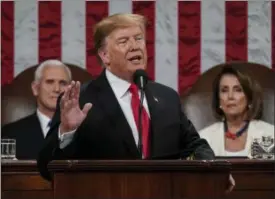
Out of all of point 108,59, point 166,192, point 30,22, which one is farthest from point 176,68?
point 166,192

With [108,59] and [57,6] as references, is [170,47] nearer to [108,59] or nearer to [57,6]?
[57,6]

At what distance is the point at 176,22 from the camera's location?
20.3 feet

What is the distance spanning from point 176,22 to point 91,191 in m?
3.43

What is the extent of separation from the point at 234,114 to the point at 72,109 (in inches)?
106

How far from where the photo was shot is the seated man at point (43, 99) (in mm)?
5742

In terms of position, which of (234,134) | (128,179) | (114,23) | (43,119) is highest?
(114,23)

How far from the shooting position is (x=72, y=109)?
3.26 m

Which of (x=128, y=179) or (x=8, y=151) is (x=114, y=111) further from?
(x=8, y=151)

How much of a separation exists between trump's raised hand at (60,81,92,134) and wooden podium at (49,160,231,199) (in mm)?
376

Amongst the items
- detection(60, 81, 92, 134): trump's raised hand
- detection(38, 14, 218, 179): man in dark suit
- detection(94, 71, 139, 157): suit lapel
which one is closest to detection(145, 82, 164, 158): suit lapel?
detection(38, 14, 218, 179): man in dark suit

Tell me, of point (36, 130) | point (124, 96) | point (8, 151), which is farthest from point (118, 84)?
point (36, 130)

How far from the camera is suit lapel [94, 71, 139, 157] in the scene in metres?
3.55

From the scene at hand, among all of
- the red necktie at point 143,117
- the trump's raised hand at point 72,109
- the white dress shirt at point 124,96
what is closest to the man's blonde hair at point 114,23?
the white dress shirt at point 124,96

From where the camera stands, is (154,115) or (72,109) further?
(154,115)
